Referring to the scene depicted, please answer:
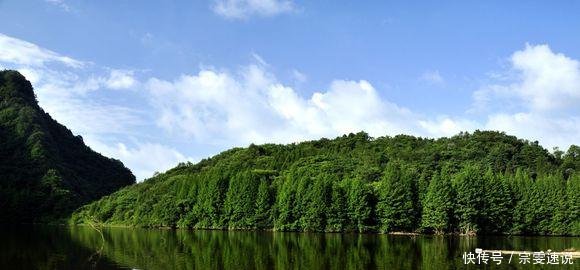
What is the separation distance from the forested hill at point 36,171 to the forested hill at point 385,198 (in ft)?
38.0

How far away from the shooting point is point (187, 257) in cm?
4450

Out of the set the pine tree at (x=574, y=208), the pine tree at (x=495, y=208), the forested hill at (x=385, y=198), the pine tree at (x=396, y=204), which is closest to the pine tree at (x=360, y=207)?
the forested hill at (x=385, y=198)

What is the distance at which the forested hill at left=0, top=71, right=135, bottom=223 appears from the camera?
13562cm

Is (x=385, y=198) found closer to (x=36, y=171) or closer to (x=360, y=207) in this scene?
(x=360, y=207)

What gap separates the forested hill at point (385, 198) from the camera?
303 feet

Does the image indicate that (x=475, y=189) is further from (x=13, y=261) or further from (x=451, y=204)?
(x=13, y=261)

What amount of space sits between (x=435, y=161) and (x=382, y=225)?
44.5 m

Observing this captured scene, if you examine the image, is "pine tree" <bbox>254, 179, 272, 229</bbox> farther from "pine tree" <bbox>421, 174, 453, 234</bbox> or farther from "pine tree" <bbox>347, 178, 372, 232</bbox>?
"pine tree" <bbox>421, 174, 453, 234</bbox>

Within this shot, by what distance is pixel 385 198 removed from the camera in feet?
309

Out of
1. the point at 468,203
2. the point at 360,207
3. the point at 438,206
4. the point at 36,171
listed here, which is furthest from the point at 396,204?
the point at 36,171

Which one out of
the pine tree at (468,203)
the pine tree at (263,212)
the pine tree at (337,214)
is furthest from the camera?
the pine tree at (263,212)

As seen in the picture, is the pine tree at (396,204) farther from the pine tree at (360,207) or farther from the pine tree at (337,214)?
the pine tree at (337,214)

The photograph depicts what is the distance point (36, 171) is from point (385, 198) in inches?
4069

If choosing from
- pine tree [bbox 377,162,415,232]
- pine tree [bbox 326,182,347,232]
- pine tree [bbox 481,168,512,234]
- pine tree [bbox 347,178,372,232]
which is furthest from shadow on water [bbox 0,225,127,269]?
pine tree [bbox 481,168,512,234]
